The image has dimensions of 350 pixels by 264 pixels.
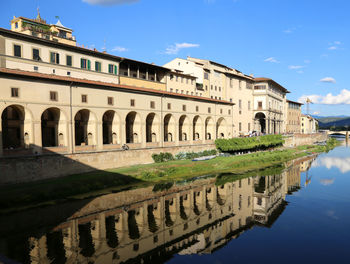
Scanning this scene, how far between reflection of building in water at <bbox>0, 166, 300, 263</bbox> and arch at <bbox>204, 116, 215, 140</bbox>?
21.5 m

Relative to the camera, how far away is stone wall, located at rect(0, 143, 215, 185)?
27312 mm

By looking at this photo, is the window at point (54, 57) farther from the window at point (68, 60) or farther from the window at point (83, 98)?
the window at point (83, 98)

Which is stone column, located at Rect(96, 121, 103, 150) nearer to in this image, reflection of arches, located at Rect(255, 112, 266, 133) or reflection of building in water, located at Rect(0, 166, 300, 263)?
reflection of building in water, located at Rect(0, 166, 300, 263)

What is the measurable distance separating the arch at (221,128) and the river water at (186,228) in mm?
26215

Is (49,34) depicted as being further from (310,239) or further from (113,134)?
(310,239)

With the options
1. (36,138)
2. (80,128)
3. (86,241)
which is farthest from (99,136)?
(86,241)

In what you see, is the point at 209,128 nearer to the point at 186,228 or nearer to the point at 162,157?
the point at 162,157

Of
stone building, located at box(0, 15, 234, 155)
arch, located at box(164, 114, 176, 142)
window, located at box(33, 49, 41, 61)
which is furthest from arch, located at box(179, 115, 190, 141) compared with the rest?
window, located at box(33, 49, 41, 61)

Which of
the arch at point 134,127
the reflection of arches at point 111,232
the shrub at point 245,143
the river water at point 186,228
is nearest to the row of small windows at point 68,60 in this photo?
the arch at point 134,127

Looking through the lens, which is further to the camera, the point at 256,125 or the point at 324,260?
the point at 256,125

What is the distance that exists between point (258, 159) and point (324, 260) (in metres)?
35.7

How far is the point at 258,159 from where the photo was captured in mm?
52375

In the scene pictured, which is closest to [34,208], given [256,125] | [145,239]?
[145,239]

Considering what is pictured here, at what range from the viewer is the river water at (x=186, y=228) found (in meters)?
17.8
